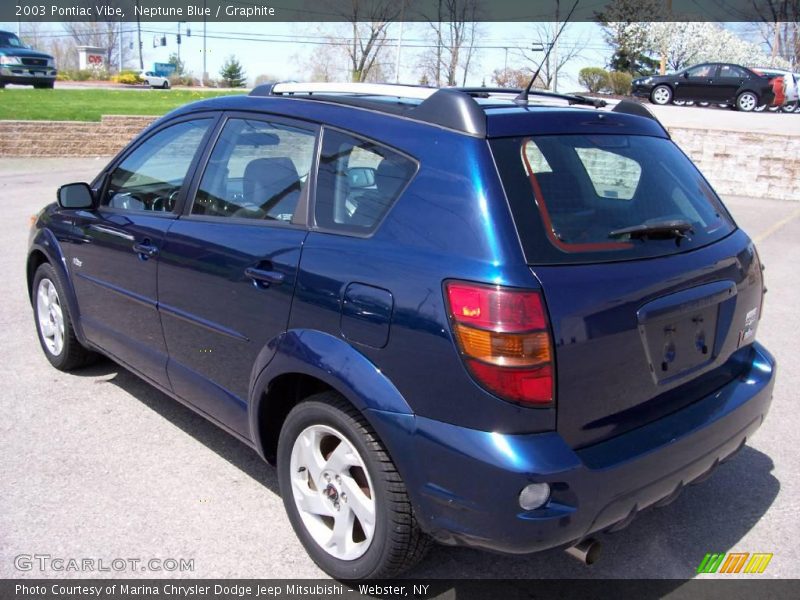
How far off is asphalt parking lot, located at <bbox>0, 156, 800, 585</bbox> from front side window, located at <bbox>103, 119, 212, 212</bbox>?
121 centimetres

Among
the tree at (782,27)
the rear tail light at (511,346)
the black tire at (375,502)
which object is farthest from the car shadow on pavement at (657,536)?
the tree at (782,27)

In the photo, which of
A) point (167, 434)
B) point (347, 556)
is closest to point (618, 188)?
point (347, 556)

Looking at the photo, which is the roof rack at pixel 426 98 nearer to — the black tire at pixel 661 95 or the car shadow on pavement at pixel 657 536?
the car shadow on pavement at pixel 657 536

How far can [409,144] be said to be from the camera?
2.82m

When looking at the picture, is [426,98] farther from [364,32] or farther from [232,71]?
[232,71]

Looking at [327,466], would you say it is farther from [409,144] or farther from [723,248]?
[723,248]

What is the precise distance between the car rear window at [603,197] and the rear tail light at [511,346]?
18cm

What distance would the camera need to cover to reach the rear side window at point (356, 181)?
112 inches

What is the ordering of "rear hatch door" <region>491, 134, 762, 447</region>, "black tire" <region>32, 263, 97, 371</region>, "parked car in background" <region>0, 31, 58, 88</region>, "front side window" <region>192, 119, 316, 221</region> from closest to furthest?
"rear hatch door" <region>491, 134, 762, 447</region>, "front side window" <region>192, 119, 316, 221</region>, "black tire" <region>32, 263, 97, 371</region>, "parked car in background" <region>0, 31, 58, 88</region>

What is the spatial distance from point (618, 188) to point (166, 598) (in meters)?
2.39

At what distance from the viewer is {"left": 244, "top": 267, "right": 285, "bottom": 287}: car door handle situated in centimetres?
306

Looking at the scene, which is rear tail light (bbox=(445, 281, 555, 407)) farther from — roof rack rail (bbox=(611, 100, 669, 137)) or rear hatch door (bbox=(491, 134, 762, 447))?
roof rack rail (bbox=(611, 100, 669, 137))

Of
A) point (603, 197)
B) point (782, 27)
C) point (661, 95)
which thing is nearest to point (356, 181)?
point (603, 197)

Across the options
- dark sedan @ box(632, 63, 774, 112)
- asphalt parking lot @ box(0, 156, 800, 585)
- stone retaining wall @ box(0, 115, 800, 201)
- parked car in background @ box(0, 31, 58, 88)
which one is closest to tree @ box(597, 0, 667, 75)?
dark sedan @ box(632, 63, 774, 112)
